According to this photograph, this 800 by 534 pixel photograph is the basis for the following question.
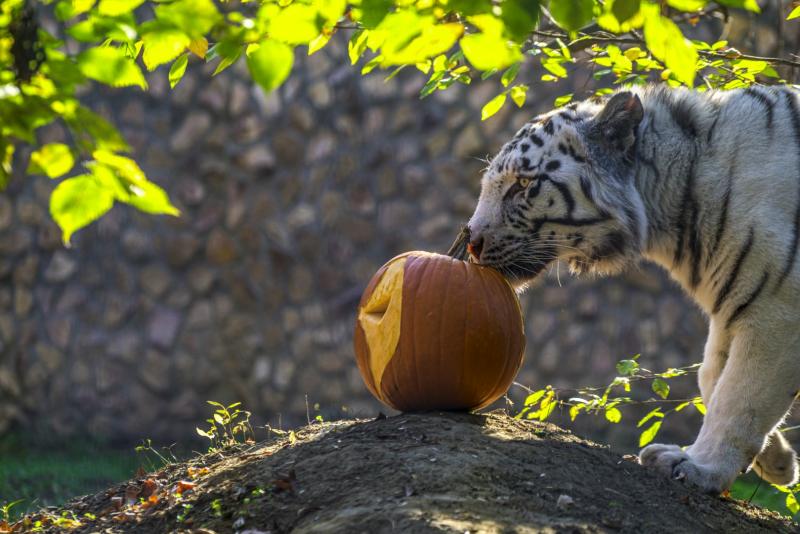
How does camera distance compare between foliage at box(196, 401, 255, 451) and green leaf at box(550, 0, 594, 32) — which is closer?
green leaf at box(550, 0, 594, 32)

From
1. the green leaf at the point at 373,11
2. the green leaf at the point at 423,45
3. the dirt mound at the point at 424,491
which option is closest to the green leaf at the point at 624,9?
the green leaf at the point at 423,45

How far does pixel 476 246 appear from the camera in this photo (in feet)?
11.7

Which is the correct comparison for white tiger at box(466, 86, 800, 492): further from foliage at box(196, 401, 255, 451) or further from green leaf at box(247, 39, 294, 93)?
green leaf at box(247, 39, 294, 93)

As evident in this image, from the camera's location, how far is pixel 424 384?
3.28m

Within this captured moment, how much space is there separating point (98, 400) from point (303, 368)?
164cm

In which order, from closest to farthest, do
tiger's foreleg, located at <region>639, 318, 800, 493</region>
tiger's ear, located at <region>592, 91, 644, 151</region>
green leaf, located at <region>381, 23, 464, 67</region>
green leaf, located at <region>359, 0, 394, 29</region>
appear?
green leaf, located at <region>381, 23, 464, 67</region>, green leaf, located at <region>359, 0, 394, 29</region>, tiger's foreleg, located at <region>639, 318, 800, 493</region>, tiger's ear, located at <region>592, 91, 644, 151</region>

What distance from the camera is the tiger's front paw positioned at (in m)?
3.14

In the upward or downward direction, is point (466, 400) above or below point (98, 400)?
above

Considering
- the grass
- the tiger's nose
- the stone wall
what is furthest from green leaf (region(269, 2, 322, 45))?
the stone wall

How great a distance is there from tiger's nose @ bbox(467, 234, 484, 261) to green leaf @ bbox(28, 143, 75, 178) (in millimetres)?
2176

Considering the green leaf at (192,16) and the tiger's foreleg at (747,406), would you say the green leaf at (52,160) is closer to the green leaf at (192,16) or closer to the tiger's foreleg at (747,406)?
the green leaf at (192,16)

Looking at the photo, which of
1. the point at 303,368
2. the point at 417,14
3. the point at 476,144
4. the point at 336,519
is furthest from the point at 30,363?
the point at 417,14

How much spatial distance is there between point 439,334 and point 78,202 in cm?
189

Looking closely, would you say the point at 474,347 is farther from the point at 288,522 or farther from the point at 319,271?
the point at 319,271
